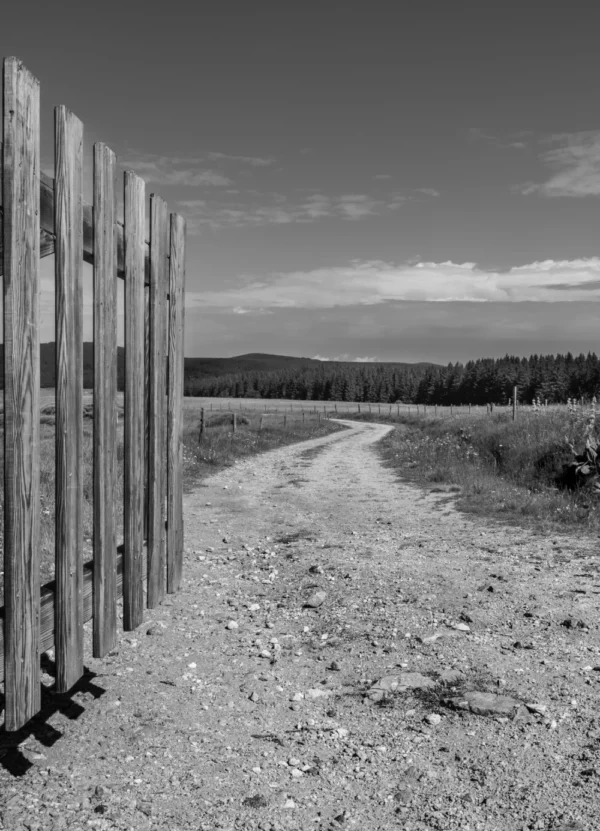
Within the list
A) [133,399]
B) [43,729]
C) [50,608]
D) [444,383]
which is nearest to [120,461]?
[133,399]

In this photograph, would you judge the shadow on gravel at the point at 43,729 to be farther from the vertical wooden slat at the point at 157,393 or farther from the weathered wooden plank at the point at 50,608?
the vertical wooden slat at the point at 157,393

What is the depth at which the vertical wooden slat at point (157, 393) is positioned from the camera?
449 centimetres

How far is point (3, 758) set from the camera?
10.9 ft

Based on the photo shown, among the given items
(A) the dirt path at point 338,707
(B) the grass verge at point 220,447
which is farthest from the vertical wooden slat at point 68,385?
(B) the grass verge at point 220,447

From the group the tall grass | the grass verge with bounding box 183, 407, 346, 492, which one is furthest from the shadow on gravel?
the grass verge with bounding box 183, 407, 346, 492

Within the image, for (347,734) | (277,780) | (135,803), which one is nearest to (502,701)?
(347,734)

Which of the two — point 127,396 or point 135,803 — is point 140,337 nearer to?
point 127,396

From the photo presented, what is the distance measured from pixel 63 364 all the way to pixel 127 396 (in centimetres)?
82

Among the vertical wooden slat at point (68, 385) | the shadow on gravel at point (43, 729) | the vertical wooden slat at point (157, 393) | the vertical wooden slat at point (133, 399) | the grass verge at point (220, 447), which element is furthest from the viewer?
the grass verge at point (220, 447)

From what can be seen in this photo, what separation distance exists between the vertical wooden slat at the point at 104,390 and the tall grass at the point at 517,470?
23.7ft

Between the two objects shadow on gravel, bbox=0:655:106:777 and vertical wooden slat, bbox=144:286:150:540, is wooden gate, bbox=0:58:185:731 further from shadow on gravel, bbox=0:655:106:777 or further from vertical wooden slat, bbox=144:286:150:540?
shadow on gravel, bbox=0:655:106:777

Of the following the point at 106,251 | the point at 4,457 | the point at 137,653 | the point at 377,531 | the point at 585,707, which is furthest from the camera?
the point at 377,531

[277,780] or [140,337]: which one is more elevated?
[140,337]

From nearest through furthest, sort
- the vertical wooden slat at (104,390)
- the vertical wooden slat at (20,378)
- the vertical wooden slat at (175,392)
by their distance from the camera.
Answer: the vertical wooden slat at (20,378)
the vertical wooden slat at (104,390)
the vertical wooden slat at (175,392)
